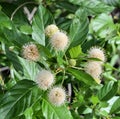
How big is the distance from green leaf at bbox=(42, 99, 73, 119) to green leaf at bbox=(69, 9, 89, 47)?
23 centimetres

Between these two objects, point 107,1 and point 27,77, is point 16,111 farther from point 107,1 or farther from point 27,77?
point 107,1

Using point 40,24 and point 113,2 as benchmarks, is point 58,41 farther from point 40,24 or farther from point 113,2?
point 113,2

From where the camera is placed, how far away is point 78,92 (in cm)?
170

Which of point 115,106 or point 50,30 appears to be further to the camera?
point 115,106

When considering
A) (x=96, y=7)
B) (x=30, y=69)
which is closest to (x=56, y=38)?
(x=30, y=69)

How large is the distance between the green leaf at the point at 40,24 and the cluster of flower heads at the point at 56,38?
79 millimetres

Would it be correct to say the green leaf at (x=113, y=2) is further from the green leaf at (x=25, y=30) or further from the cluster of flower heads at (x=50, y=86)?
the cluster of flower heads at (x=50, y=86)

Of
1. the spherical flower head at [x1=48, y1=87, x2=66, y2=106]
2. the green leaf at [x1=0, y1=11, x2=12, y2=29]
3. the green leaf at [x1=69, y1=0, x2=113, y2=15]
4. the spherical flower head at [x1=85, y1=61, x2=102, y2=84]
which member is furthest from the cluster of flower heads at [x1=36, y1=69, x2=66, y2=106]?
the green leaf at [x1=69, y1=0, x2=113, y2=15]

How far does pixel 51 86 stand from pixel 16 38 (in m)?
0.20

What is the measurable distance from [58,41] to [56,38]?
18 millimetres

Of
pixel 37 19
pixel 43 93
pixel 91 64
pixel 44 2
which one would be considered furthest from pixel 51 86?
pixel 44 2

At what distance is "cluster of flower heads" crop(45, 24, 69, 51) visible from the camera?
1398 millimetres

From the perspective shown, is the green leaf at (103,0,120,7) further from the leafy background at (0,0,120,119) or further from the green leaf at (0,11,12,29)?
the green leaf at (0,11,12,29)

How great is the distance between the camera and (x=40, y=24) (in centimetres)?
155
